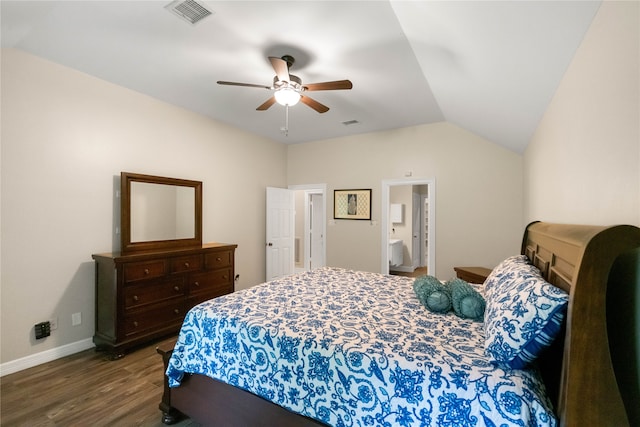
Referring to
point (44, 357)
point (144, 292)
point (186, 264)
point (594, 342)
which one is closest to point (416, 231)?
point (186, 264)

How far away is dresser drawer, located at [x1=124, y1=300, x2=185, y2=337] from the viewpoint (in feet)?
9.53

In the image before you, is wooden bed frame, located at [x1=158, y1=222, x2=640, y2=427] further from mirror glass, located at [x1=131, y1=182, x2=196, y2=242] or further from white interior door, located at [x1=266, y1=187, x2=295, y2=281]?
white interior door, located at [x1=266, y1=187, x2=295, y2=281]

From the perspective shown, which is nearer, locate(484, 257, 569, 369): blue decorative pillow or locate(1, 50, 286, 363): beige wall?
locate(484, 257, 569, 369): blue decorative pillow

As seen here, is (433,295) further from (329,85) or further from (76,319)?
(76,319)

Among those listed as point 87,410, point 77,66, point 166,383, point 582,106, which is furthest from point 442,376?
point 77,66

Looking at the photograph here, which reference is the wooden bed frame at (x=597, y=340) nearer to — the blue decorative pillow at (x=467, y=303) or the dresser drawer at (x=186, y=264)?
the blue decorative pillow at (x=467, y=303)

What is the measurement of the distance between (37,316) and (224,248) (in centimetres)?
186

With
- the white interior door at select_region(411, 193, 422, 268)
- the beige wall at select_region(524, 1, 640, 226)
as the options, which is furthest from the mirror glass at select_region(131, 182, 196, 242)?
the white interior door at select_region(411, 193, 422, 268)

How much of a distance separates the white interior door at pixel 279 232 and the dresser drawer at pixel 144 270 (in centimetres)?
217

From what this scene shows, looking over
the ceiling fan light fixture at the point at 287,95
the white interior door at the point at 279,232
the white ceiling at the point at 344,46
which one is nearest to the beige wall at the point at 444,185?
the white ceiling at the point at 344,46

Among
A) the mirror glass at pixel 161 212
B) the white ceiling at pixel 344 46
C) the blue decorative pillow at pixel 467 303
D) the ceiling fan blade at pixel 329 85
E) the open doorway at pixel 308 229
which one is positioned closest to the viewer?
the white ceiling at pixel 344 46

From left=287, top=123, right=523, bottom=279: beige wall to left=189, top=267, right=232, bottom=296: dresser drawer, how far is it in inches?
78.0

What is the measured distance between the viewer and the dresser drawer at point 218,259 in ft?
12.0

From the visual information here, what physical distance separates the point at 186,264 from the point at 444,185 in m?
3.70
